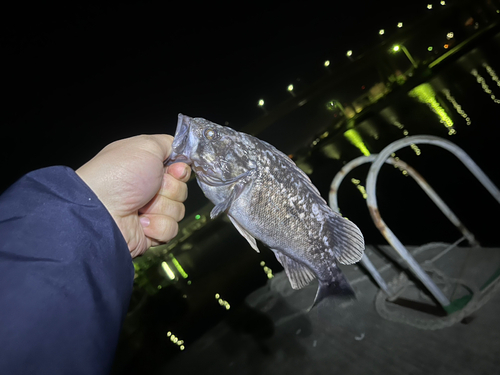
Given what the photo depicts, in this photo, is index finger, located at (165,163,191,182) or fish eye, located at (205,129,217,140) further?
index finger, located at (165,163,191,182)

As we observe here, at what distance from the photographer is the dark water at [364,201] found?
38.0 ft

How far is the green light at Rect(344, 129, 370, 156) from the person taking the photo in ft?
91.6

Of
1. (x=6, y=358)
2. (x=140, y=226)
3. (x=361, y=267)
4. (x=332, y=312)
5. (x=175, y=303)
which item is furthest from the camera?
(x=175, y=303)

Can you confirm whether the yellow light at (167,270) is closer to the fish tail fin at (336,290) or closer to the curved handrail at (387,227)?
the curved handrail at (387,227)

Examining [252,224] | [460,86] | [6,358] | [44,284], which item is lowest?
[460,86]

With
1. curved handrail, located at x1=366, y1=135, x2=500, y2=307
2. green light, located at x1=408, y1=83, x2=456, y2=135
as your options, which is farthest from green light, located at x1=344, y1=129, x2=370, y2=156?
curved handrail, located at x1=366, y1=135, x2=500, y2=307

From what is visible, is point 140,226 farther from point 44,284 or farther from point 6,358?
point 6,358

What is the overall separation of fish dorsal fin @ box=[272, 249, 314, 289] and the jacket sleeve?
1.56 metres

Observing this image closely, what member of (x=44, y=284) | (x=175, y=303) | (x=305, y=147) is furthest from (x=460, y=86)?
(x=44, y=284)

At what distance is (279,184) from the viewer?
2.91 metres

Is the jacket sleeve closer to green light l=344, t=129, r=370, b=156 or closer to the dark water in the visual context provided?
the dark water

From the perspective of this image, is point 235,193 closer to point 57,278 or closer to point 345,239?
point 345,239

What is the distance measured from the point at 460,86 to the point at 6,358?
3636cm

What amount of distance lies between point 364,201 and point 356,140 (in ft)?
52.3
